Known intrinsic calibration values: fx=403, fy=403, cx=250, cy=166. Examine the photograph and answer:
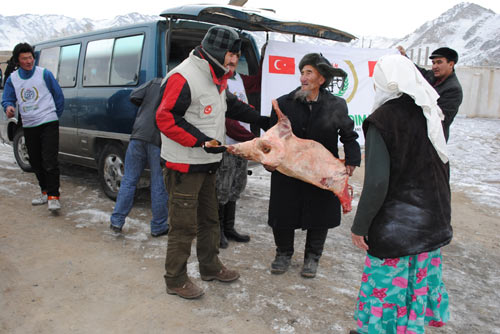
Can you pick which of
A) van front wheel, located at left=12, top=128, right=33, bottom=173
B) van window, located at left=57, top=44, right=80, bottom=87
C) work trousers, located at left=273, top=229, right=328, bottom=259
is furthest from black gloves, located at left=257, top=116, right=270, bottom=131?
van front wheel, located at left=12, top=128, right=33, bottom=173

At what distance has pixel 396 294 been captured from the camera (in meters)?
2.11

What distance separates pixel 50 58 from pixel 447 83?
537cm

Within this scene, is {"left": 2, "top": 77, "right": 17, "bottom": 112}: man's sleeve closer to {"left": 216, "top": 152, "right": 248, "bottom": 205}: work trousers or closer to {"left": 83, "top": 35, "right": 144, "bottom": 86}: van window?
{"left": 83, "top": 35, "right": 144, "bottom": 86}: van window

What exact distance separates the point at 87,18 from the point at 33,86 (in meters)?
91.6

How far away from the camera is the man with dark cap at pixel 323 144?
10.0 ft

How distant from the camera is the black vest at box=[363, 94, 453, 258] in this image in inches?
76.7

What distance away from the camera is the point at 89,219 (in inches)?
179

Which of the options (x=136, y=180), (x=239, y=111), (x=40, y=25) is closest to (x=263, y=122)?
(x=239, y=111)

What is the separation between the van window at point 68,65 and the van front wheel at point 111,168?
3.88ft

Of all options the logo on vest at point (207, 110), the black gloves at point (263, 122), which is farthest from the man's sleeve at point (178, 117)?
the black gloves at point (263, 122)

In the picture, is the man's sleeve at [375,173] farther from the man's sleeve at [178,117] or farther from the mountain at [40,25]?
the mountain at [40,25]

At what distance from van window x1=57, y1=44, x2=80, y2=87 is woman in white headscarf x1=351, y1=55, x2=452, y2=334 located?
4.61 m

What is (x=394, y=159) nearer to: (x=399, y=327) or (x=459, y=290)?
(x=399, y=327)

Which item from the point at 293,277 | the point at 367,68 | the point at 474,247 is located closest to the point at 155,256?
the point at 293,277
